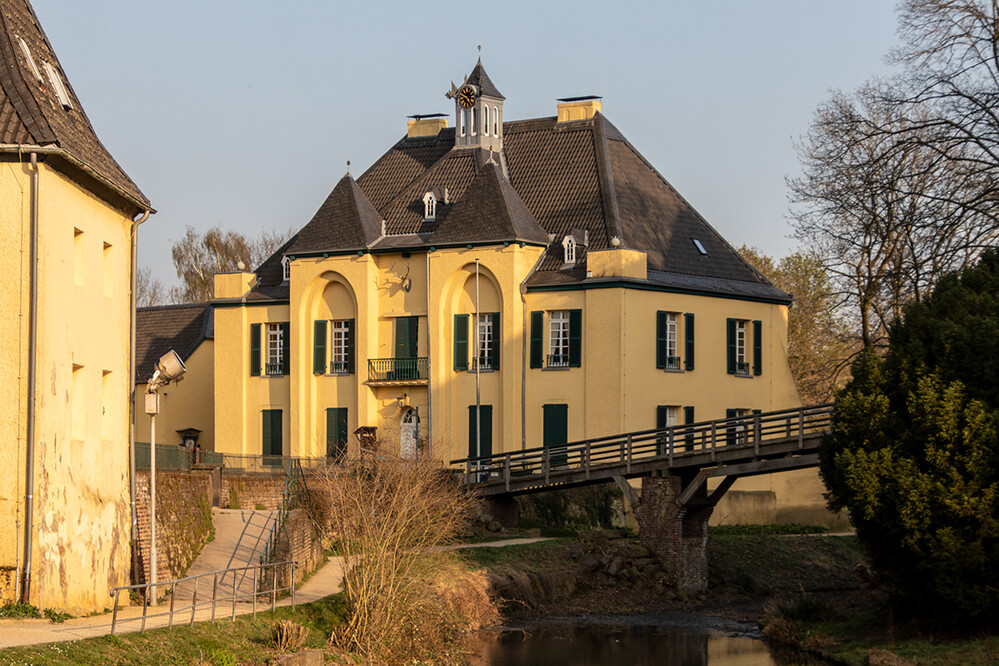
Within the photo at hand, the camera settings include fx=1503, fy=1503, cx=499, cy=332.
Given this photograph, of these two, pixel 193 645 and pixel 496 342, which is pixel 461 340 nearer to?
pixel 496 342

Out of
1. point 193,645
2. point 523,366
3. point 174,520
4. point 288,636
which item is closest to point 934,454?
point 288,636

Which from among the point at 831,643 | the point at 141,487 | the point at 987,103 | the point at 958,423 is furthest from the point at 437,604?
the point at 987,103

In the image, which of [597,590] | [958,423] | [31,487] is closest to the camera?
[31,487]

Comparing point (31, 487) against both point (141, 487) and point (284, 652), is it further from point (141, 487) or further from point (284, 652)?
point (141, 487)

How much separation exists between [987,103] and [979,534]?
7.65 m

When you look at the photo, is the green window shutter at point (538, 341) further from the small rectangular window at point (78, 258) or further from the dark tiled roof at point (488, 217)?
the small rectangular window at point (78, 258)

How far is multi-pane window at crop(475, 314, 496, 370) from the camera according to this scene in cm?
4319

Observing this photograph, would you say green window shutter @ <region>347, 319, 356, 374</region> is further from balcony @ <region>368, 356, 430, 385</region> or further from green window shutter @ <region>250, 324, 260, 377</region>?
green window shutter @ <region>250, 324, 260, 377</region>

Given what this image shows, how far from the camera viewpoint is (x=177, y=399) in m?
51.0

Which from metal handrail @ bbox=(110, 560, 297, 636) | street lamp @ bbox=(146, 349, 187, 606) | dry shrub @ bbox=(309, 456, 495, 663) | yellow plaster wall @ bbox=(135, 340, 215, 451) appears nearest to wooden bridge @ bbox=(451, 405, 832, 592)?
dry shrub @ bbox=(309, 456, 495, 663)

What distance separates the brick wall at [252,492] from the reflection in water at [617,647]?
690cm

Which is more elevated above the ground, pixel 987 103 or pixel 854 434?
pixel 987 103

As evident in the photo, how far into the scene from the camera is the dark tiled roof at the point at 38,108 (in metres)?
20.7

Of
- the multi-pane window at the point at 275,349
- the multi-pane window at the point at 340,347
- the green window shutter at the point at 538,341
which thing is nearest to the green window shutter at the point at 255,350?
the multi-pane window at the point at 275,349
